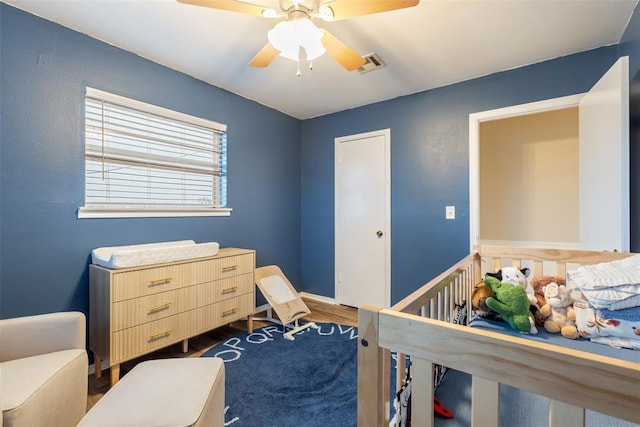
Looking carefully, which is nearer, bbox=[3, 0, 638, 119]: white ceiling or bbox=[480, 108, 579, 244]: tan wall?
bbox=[3, 0, 638, 119]: white ceiling

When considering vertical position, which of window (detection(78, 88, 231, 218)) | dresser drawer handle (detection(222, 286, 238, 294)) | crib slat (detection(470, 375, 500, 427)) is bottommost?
dresser drawer handle (detection(222, 286, 238, 294))

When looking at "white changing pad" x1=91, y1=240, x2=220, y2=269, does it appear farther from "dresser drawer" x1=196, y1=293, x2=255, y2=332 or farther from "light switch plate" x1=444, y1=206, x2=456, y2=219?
"light switch plate" x1=444, y1=206, x2=456, y2=219

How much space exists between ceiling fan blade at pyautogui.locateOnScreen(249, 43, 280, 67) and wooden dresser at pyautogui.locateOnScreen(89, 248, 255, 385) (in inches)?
57.8

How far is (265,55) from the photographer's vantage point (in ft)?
5.68

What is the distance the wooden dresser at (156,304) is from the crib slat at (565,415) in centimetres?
202

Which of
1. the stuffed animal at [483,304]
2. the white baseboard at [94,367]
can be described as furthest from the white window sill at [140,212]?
the stuffed animal at [483,304]

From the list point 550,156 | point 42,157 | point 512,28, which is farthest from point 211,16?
point 550,156

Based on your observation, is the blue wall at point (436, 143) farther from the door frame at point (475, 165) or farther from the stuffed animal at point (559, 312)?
the stuffed animal at point (559, 312)

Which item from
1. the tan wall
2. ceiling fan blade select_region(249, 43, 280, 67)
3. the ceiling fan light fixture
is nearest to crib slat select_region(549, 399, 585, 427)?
the ceiling fan light fixture

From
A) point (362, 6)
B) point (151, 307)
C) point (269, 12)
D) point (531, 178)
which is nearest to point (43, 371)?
point (151, 307)

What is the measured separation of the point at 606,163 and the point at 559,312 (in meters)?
0.93

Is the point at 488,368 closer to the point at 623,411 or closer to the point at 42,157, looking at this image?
the point at 623,411

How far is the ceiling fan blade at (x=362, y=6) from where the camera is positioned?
1.25 meters

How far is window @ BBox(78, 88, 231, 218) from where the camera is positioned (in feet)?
6.43
